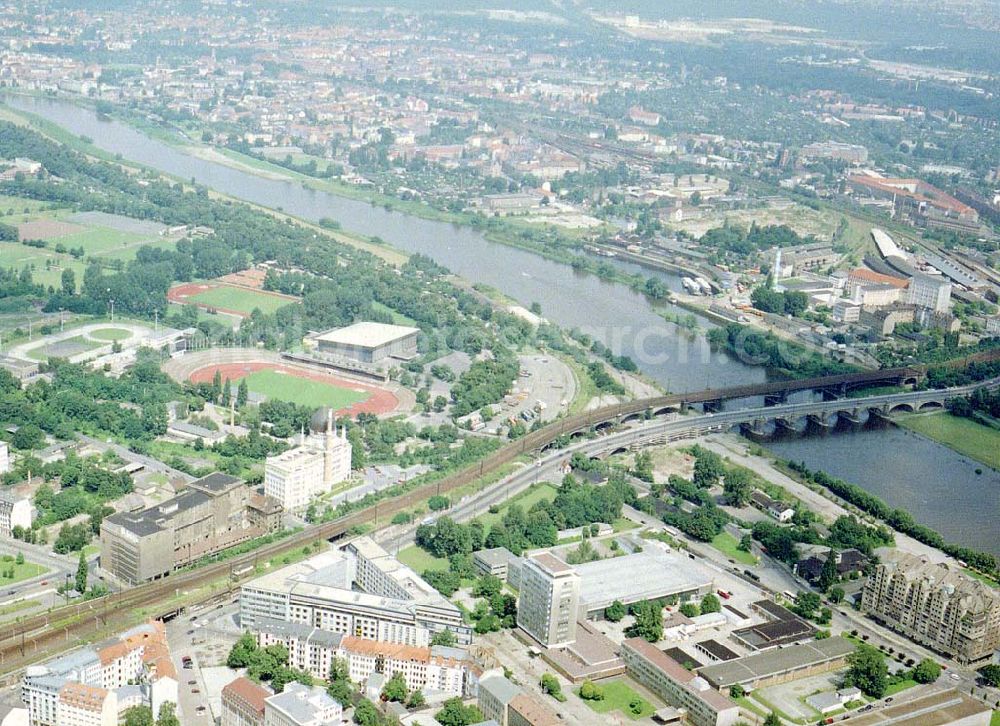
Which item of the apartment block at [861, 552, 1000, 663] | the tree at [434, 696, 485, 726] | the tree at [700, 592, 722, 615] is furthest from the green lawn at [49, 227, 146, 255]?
the tree at [434, 696, 485, 726]

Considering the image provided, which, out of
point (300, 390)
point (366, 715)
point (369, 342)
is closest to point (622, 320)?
point (369, 342)

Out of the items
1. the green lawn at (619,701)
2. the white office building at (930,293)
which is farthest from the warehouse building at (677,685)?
the white office building at (930,293)

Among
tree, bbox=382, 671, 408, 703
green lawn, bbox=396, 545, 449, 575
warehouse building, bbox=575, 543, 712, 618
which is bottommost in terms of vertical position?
green lawn, bbox=396, 545, 449, 575

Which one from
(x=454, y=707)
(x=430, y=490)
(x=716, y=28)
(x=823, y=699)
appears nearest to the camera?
(x=454, y=707)

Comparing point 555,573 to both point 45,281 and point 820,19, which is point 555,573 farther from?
point 820,19

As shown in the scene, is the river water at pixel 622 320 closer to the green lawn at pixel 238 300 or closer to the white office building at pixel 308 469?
the green lawn at pixel 238 300

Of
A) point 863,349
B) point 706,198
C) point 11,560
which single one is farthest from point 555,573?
→ point 706,198

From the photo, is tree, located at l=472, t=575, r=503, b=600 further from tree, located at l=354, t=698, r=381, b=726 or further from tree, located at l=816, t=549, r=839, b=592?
tree, located at l=816, t=549, r=839, b=592
